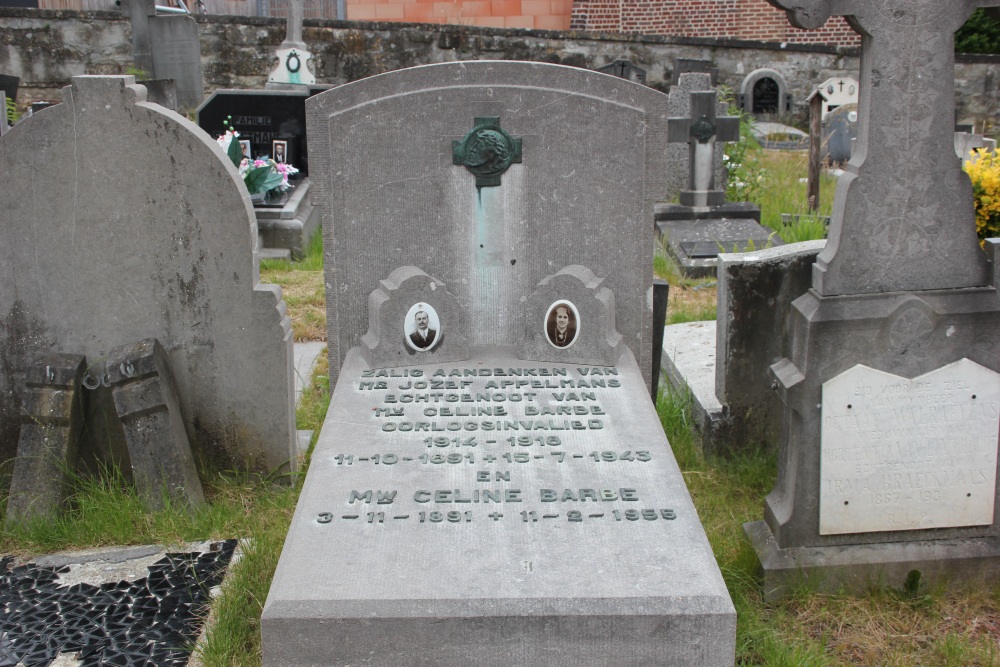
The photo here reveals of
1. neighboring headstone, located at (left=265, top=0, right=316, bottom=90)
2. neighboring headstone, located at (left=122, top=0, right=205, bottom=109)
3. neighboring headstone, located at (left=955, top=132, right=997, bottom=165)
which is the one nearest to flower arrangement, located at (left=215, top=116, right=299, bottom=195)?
neighboring headstone, located at (left=122, top=0, right=205, bottom=109)

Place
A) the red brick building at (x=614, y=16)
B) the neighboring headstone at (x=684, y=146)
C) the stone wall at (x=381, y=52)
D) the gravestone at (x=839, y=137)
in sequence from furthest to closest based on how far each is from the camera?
1. the red brick building at (x=614, y=16)
2. the stone wall at (x=381, y=52)
3. the gravestone at (x=839, y=137)
4. the neighboring headstone at (x=684, y=146)

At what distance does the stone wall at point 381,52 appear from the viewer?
52.4 ft

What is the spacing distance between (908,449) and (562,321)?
127 cm

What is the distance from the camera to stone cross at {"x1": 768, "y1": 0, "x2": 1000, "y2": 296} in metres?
3.14

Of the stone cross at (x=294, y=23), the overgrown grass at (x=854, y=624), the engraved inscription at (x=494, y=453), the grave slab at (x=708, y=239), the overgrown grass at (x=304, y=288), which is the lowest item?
the overgrown grass at (x=854, y=624)

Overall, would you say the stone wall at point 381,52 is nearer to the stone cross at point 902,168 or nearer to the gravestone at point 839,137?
the gravestone at point 839,137

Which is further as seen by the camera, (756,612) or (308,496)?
(756,612)

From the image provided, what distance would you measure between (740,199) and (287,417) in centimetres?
670

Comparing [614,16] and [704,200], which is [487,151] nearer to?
[704,200]

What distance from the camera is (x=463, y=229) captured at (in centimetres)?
381

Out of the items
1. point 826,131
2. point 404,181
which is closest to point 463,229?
point 404,181

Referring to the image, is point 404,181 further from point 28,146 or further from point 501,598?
point 501,598

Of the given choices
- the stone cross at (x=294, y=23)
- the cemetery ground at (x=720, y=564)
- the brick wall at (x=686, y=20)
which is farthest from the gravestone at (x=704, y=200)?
the brick wall at (x=686, y=20)

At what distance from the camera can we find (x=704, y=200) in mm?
9086
